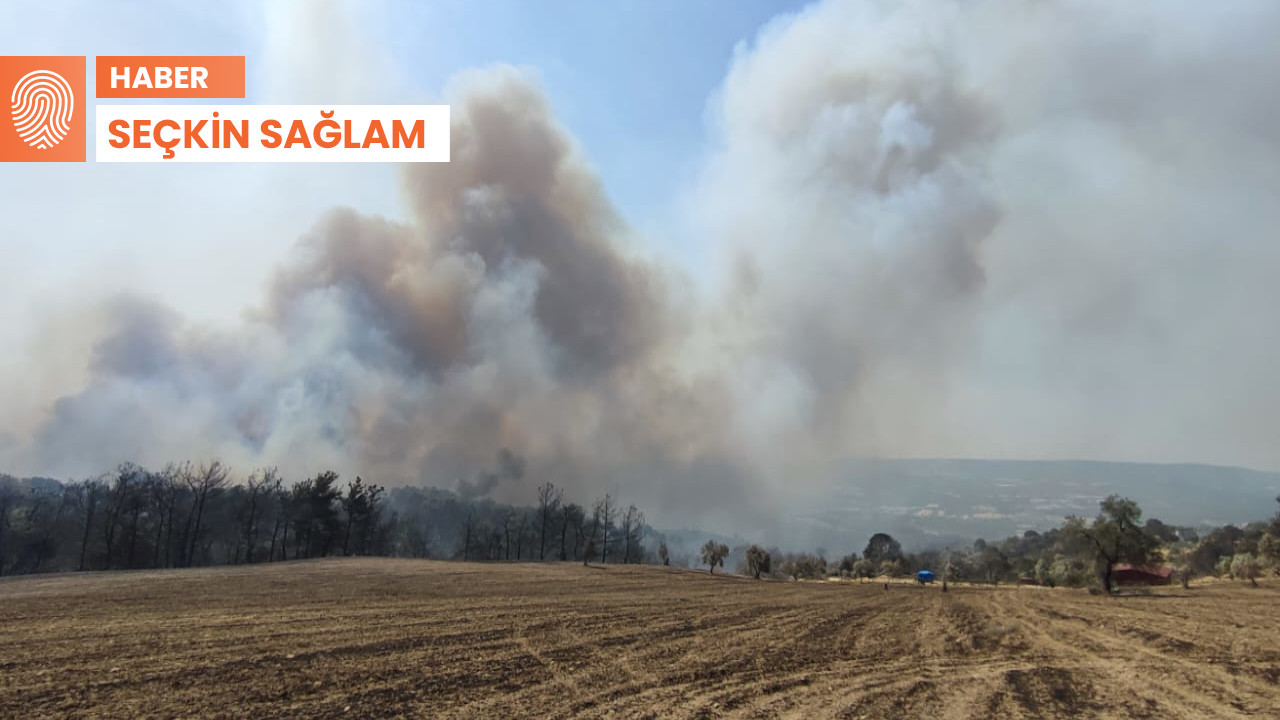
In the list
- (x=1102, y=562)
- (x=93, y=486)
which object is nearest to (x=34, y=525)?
(x=93, y=486)

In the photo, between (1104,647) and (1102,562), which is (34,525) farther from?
(1102,562)

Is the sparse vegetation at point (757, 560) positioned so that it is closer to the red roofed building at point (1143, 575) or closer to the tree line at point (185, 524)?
the tree line at point (185, 524)

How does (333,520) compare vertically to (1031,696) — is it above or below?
below

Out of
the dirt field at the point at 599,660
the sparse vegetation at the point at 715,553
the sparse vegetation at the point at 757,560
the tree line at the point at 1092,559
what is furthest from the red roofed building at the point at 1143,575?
the dirt field at the point at 599,660

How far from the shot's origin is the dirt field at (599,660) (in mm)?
12375

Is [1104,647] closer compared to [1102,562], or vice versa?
[1104,647]

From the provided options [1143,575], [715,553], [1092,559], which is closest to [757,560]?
[715,553]

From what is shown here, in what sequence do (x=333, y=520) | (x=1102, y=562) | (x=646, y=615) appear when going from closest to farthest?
(x=646, y=615), (x=1102, y=562), (x=333, y=520)

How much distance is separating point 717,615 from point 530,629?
9.03 metres

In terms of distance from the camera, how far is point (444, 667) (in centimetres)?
1498

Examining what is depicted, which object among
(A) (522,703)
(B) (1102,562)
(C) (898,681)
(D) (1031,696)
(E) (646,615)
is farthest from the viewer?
(B) (1102,562)

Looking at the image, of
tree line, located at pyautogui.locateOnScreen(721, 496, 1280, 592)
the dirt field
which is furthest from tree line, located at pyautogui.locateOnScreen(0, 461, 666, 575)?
the dirt field

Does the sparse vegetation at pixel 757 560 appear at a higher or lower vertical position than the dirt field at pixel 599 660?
lower

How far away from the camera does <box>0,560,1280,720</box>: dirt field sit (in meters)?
12.4
